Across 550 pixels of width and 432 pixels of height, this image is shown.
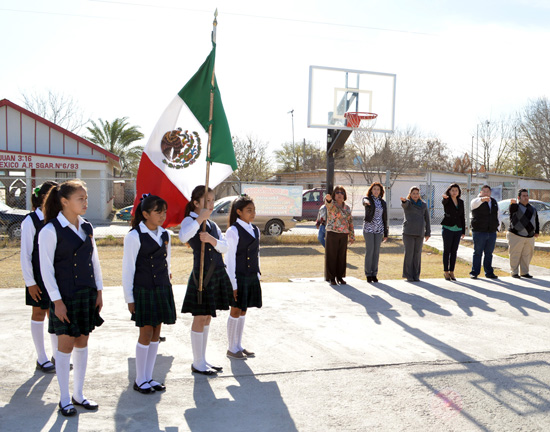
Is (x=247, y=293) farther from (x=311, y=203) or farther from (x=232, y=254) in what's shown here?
(x=311, y=203)

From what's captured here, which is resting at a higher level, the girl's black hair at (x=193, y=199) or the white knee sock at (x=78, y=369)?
the girl's black hair at (x=193, y=199)

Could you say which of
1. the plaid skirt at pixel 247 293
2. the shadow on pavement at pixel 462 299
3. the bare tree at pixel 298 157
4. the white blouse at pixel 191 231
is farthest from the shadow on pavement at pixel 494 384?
the bare tree at pixel 298 157

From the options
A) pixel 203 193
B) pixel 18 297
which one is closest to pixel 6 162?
pixel 18 297

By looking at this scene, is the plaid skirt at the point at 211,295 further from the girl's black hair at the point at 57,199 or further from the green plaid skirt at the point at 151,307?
the girl's black hair at the point at 57,199

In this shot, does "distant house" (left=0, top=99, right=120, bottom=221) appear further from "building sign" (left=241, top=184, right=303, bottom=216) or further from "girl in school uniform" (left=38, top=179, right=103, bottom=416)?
"girl in school uniform" (left=38, top=179, right=103, bottom=416)

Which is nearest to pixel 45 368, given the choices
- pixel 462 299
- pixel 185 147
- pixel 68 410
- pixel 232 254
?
pixel 68 410

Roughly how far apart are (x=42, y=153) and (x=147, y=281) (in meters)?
24.5

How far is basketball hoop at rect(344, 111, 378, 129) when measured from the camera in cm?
1061

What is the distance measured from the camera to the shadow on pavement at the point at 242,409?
3688mm

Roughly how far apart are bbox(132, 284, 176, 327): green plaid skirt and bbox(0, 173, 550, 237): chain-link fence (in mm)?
12645

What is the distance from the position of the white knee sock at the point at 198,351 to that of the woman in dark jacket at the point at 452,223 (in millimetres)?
6392

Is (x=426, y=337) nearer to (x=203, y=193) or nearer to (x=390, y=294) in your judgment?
(x=390, y=294)

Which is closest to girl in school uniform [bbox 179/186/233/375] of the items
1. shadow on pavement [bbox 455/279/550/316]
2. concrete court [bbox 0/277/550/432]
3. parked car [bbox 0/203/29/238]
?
concrete court [bbox 0/277/550/432]

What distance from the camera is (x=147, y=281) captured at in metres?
4.18
